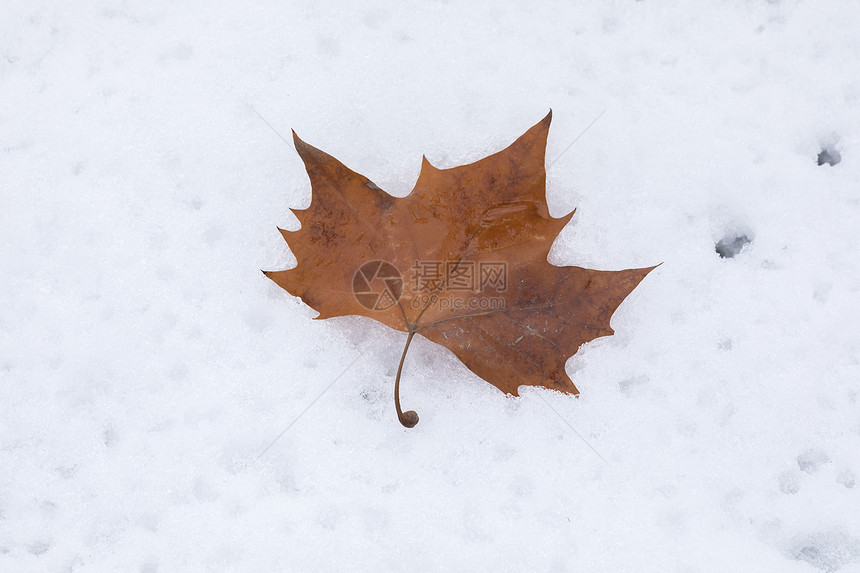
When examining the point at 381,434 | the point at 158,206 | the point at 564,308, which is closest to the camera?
the point at 564,308

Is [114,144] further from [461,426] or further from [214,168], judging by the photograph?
[461,426]

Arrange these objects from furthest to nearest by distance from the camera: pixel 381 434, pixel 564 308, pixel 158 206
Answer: pixel 158 206
pixel 381 434
pixel 564 308

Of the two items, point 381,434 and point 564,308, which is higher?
point 564,308

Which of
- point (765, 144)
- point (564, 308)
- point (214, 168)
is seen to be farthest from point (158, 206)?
point (765, 144)
